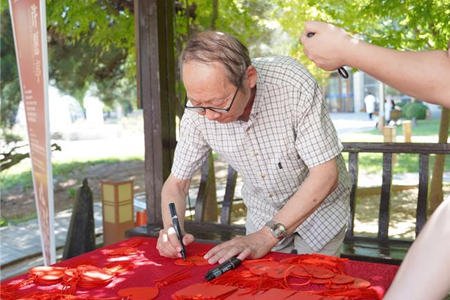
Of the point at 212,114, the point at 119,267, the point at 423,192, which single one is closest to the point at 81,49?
the point at 423,192

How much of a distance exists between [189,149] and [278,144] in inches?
14.9

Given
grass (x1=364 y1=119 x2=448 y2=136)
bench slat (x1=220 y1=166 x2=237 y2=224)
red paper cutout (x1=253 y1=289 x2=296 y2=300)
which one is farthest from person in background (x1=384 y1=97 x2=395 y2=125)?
red paper cutout (x1=253 y1=289 x2=296 y2=300)

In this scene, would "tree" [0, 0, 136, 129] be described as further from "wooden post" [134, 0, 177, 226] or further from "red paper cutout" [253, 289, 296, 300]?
"red paper cutout" [253, 289, 296, 300]

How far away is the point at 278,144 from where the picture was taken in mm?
2137

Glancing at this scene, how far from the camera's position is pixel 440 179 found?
448 cm

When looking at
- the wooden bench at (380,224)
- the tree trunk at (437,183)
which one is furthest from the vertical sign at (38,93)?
the tree trunk at (437,183)

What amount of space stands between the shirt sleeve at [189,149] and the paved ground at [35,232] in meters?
2.10

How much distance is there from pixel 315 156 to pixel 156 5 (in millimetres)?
1796

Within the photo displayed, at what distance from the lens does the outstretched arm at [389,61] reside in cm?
116

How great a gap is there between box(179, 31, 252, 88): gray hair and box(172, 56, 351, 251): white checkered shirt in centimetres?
20

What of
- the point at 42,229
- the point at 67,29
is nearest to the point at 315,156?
the point at 42,229

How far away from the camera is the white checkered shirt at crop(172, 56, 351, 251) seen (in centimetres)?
205

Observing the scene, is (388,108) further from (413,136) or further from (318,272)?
(318,272)

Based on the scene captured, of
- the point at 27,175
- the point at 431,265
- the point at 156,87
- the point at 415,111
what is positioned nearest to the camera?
the point at 431,265
